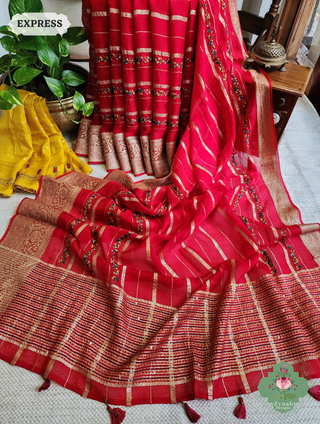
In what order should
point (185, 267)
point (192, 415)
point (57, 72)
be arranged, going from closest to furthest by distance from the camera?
point (192, 415)
point (185, 267)
point (57, 72)

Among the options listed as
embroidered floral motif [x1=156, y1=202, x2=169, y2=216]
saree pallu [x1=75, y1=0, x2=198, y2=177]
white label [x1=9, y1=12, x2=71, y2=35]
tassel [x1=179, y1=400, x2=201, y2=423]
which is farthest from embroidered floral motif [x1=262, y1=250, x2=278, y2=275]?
white label [x1=9, y1=12, x2=71, y2=35]

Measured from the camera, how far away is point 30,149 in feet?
5.07

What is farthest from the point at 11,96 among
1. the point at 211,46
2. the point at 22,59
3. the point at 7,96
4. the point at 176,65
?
the point at 211,46

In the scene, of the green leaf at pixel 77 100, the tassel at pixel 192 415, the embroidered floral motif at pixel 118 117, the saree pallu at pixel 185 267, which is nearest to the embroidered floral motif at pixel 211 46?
the saree pallu at pixel 185 267

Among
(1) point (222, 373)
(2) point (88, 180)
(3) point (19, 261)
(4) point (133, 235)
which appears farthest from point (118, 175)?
(1) point (222, 373)

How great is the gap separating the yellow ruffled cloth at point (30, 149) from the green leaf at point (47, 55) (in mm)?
187

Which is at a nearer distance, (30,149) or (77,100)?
(77,100)

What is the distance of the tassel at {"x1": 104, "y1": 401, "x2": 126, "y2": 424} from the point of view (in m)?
0.85

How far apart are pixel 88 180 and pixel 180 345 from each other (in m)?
0.88

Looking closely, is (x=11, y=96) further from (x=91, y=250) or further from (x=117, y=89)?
(x=91, y=250)

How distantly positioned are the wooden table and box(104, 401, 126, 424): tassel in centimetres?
140

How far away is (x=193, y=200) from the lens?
133 centimetres

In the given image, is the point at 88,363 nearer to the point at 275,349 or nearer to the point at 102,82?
the point at 275,349

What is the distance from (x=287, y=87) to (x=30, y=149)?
4.15 ft
